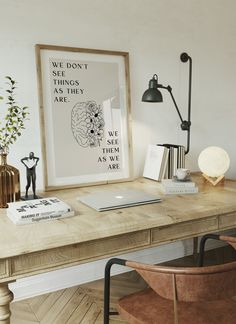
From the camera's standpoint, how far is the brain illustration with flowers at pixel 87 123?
2.02 metres

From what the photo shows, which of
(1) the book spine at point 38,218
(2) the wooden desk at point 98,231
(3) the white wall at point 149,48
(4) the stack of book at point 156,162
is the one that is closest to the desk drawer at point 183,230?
(2) the wooden desk at point 98,231

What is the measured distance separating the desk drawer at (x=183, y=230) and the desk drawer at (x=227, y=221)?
0.03 m

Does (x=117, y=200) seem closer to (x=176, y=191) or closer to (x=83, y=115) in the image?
(x=176, y=191)

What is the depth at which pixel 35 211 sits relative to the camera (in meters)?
1.35

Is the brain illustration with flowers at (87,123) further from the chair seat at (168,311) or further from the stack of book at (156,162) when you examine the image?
the chair seat at (168,311)

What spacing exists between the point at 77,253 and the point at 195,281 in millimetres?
481

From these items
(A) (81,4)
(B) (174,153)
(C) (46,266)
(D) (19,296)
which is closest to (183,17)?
(A) (81,4)

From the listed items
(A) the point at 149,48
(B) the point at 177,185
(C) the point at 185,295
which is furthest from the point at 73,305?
(A) the point at 149,48

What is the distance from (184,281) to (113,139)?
1256 mm

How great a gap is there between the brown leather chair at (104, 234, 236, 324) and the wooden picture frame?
0.87 meters

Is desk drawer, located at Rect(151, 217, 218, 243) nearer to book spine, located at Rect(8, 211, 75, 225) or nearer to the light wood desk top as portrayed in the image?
the light wood desk top

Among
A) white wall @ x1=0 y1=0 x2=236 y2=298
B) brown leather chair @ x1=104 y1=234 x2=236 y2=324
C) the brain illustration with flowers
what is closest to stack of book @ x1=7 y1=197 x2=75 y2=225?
brown leather chair @ x1=104 y1=234 x2=236 y2=324

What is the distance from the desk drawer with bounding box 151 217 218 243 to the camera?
1475mm

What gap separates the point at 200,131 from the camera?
2527 millimetres
